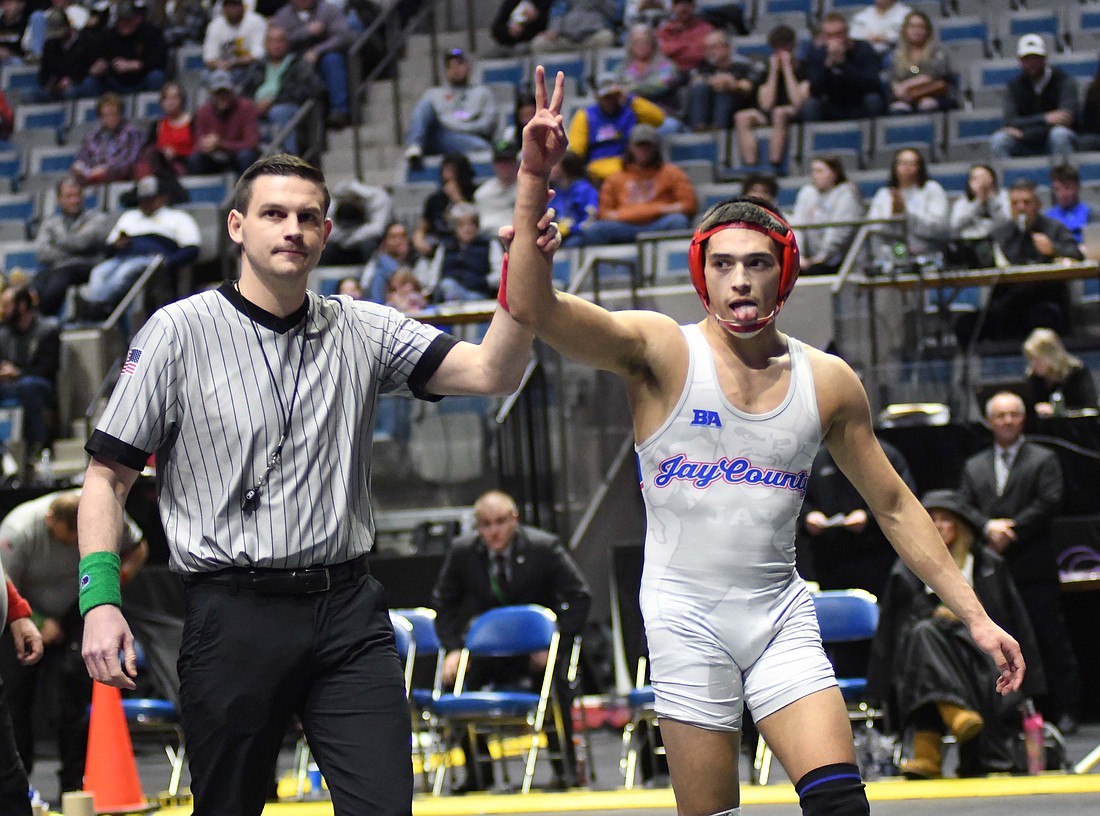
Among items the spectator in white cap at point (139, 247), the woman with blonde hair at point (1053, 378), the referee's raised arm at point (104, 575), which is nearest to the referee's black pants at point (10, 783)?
the referee's raised arm at point (104, 575)

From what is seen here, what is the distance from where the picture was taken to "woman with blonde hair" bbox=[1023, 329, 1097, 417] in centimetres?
958

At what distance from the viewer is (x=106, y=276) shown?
12898 mm

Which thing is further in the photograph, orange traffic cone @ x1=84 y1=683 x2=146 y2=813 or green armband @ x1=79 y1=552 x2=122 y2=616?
orange traffic cone @ x1=84 y1=683 x2=146 y2=813

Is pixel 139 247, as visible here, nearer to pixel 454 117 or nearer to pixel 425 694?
pixel 454 117

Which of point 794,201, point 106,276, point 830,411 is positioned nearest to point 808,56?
point 794,201

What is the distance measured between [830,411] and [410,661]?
4.46 m

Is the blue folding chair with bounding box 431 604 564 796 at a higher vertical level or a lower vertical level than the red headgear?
lower

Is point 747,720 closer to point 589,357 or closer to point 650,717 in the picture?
point 650,717

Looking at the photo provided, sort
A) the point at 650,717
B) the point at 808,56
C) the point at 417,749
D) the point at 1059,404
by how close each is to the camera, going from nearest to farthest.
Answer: the point at 650,717, the point at 417,749, the point at 1059,404, the point at 808,56

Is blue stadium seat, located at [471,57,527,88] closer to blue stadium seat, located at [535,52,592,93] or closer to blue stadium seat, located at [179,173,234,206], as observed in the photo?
blue stadium seat, located at [535,52,592,93]

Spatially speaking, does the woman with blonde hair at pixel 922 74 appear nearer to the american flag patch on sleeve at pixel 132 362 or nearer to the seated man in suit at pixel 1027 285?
the seated man in suit at pixel 1027 285

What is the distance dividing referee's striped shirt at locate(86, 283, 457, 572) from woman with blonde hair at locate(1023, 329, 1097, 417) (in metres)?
6.61

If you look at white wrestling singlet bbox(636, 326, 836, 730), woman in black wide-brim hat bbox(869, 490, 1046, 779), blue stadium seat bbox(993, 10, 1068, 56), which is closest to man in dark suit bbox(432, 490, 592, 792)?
woman in black wide-brim hat bbox(869, 490, 1046, 779)

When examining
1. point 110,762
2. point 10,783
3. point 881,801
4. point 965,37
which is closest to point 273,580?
point 10,783
